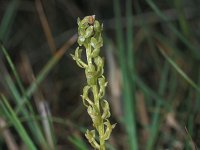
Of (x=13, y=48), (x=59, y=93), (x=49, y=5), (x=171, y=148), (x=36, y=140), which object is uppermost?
(x=49, y=5)

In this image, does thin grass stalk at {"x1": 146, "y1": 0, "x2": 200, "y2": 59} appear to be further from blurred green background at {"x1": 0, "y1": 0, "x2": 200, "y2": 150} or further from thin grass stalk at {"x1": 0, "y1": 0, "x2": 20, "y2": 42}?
thin grass stalk at {"x1": 0, "y1": 0, "x2": 20, "y2": 42}

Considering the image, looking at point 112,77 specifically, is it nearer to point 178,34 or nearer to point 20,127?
point 178,34

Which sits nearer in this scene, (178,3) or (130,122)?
(130,122)

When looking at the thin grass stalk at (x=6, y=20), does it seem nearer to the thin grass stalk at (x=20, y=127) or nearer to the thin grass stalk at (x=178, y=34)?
the thin grass stalk at (x=178, y=34)

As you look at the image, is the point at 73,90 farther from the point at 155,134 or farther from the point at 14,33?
the point at 155,134

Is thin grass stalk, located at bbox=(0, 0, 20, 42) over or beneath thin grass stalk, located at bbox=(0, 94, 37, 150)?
over

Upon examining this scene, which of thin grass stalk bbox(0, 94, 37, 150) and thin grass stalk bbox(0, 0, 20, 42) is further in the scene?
thin grass stalk bbox(0, 0, 20, 42)

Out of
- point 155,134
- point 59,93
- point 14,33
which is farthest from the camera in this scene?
point 14,33

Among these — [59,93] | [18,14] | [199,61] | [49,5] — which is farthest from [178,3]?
[18,14]

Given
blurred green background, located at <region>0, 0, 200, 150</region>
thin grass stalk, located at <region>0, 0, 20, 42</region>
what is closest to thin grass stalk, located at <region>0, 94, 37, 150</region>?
blurred green background, located at <region>0, 0, 200, 150</region>
